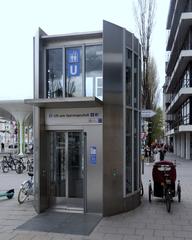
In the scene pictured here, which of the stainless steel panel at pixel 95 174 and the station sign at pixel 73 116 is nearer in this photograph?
the stainless steel panel at pixel 95 174

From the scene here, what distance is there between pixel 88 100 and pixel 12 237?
3324 millimetres

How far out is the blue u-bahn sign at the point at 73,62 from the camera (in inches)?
382

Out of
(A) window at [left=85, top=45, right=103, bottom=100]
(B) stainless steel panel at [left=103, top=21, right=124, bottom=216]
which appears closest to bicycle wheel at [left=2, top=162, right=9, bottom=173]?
(A) window at [left=85, top=45, right=103, bottom=100]

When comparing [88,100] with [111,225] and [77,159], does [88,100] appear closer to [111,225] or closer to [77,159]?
[77,159]

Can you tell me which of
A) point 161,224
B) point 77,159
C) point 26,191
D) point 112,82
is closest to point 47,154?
point 77,159

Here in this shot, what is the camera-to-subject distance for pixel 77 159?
9750mm

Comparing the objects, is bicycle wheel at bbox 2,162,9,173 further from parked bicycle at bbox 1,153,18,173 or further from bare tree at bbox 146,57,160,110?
bare tree at bbox 146,57,160,110

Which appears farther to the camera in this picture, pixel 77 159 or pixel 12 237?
pixel 77 159

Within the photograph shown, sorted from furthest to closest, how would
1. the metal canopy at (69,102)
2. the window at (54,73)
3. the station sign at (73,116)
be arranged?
the window at (54,73) < the station sign at (73,116) < the metal canopy at (69,102)

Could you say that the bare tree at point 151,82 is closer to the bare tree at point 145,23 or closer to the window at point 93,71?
the bare tree at point 145,23

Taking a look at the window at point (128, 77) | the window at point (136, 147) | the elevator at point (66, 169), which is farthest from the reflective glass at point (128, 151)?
the elevator at point (66, 169)

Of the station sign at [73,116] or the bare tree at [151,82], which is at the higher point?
the bare tree at [151,82]

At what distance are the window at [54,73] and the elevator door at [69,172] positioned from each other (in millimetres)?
1161

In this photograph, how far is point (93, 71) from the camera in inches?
376
